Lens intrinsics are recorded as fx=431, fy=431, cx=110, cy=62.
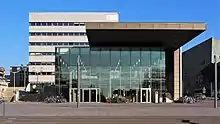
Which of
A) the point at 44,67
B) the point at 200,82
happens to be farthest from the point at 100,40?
the point at 200,82

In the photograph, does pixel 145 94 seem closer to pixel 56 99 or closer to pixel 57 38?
pixel 56 99

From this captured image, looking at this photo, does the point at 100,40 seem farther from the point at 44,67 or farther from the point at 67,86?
the point at 44,67

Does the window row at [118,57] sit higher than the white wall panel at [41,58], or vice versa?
the white wall panel at [41,58]

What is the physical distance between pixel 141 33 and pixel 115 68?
892 cm

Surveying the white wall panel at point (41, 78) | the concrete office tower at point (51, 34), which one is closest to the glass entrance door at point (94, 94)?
the white wall panel at point (41, 78)

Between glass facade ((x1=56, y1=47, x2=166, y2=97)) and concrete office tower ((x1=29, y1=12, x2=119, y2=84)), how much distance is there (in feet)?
211

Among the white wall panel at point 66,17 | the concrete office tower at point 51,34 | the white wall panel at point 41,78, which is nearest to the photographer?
the white wall panel at point 41,78

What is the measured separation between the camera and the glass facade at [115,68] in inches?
2334

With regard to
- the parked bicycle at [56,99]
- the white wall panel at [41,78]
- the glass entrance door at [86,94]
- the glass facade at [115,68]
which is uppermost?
the glass facade at [115,68]

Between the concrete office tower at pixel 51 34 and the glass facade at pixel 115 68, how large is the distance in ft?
211

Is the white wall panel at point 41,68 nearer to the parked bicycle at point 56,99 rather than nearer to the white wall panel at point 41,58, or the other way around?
the white wall panel at point 41,58

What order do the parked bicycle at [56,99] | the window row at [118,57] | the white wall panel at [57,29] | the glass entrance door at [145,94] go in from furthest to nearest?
the white wall panel at [57,29] → the window row at [118,57] → the glass entrance door at [145,94] → the parked bicycle at [56,99]

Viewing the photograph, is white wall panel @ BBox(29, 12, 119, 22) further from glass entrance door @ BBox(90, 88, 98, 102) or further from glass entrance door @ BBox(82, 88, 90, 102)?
glass entrance door @ BBox(90, 88, 98, 102)

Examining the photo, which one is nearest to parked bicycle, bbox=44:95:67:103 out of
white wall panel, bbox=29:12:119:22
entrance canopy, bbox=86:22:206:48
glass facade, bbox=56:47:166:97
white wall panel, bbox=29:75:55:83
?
glass facade, bbox=56:47:166:97
